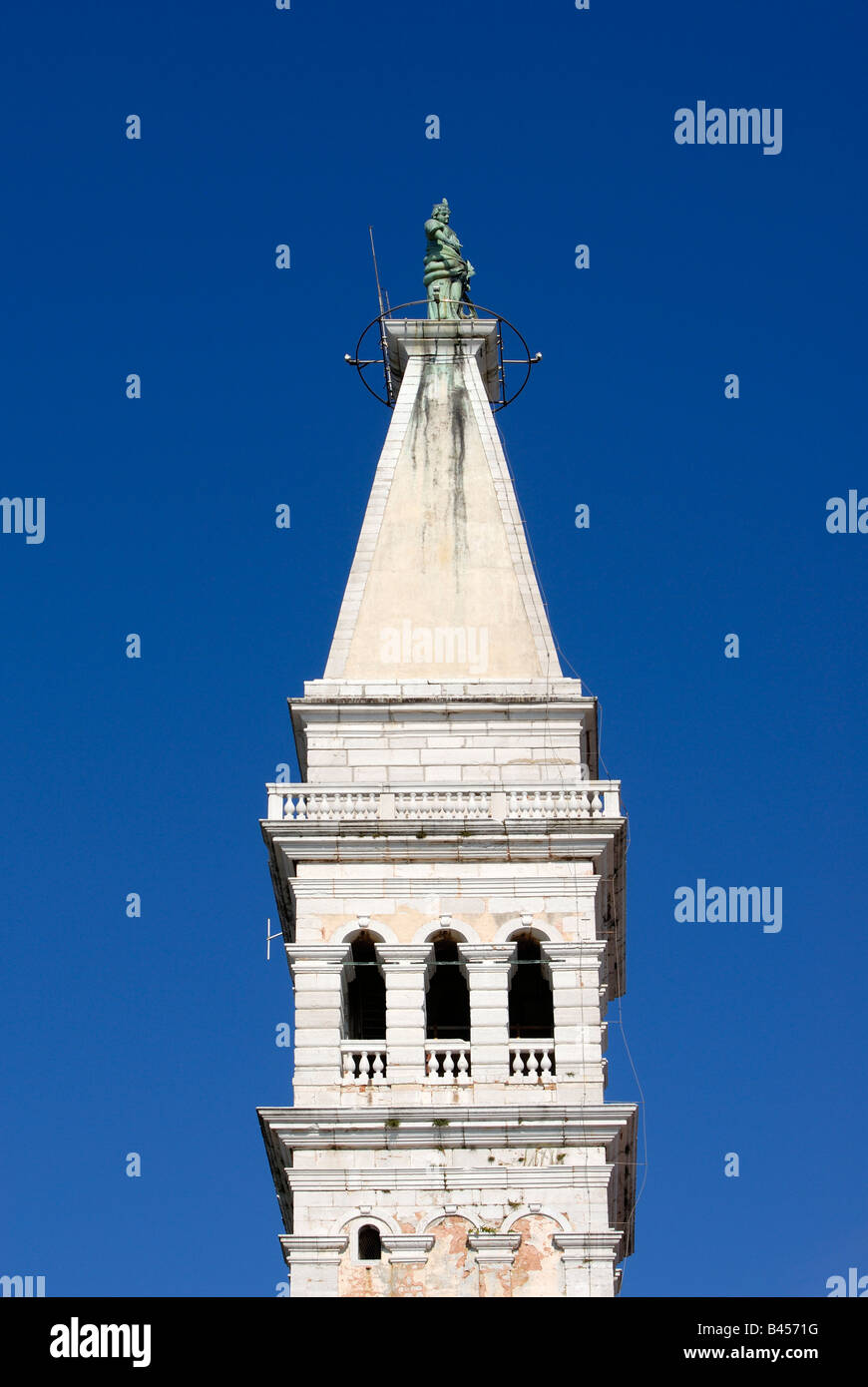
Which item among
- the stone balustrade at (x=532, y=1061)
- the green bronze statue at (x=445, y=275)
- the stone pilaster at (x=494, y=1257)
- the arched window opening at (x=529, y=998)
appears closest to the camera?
the stone pilaster at (x=494, y=1257)

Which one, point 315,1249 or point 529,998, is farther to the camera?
point 529,998

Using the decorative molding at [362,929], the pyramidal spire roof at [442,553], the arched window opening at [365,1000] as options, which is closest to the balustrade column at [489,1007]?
the decorative molding at [362,929]

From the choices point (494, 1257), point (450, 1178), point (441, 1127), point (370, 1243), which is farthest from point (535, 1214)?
point (370, 1243)

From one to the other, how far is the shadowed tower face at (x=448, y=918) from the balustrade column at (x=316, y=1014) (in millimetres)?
43

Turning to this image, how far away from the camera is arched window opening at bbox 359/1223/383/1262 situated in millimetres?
53562

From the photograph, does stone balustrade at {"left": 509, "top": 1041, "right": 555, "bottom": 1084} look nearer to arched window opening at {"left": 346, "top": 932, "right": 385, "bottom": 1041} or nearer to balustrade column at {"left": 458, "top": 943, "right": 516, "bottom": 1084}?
balustrade column at {"left": 458, "top": 943, "right": 516, "bottom": 1084}

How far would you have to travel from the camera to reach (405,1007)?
56.0 m

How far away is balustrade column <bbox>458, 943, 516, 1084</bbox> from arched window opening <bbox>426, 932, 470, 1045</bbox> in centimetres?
75

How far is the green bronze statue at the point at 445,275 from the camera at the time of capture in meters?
67.3

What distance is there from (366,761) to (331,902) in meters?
3.87

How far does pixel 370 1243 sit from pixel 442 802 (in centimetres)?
927

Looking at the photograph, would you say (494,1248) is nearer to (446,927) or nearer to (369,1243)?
(369,1243)

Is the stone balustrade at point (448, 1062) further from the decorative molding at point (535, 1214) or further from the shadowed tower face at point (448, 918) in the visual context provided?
the decorative molding at point (535, 1214)

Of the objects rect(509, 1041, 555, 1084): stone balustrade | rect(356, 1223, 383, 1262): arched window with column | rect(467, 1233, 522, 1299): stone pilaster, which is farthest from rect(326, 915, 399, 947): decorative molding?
rect(467, 1233, 522, 1299): stone pilaster
